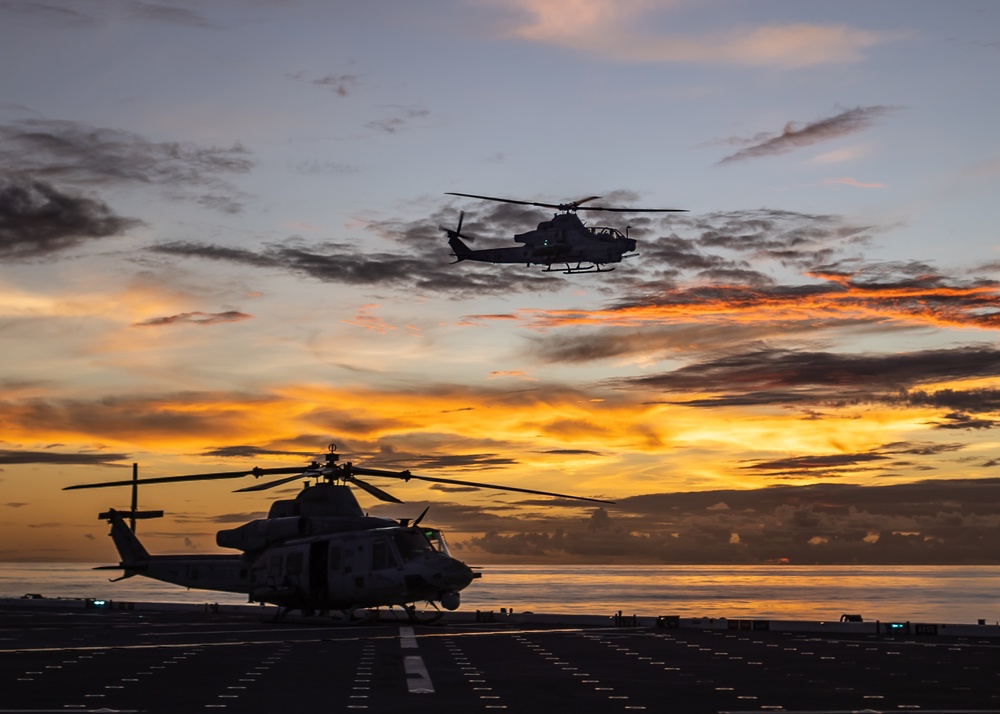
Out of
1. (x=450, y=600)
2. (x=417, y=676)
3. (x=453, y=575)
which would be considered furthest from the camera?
(x=450, y=600)

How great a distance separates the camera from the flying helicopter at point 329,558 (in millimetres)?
50200

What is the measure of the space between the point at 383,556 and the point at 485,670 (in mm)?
18952

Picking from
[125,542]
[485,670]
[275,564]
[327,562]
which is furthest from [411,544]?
[125,542]

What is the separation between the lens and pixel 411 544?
5069 cm

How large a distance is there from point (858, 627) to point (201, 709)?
118 feet

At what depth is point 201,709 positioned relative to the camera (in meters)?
23.3

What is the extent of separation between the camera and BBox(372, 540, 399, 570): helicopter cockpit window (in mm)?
50281

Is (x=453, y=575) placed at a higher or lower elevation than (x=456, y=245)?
lower

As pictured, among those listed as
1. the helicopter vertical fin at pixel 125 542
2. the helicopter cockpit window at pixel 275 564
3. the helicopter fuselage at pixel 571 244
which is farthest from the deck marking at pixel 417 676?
the helicopter fuselage at pixel 571 244

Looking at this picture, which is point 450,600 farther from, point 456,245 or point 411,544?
point 456,245

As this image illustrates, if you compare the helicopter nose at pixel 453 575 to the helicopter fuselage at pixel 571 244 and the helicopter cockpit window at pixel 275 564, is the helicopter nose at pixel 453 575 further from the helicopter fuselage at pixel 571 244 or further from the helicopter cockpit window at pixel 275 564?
the helicopter fuselage at pixel 571 244

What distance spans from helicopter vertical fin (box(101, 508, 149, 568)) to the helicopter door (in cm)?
1519

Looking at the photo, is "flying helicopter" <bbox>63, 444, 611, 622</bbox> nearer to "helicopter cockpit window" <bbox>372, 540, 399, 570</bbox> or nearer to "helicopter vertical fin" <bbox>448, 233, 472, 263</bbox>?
"helicopter cockpit window" <bbox>372, 540, 399, 570</bbox>

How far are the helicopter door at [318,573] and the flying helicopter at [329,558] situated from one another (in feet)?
0.16
